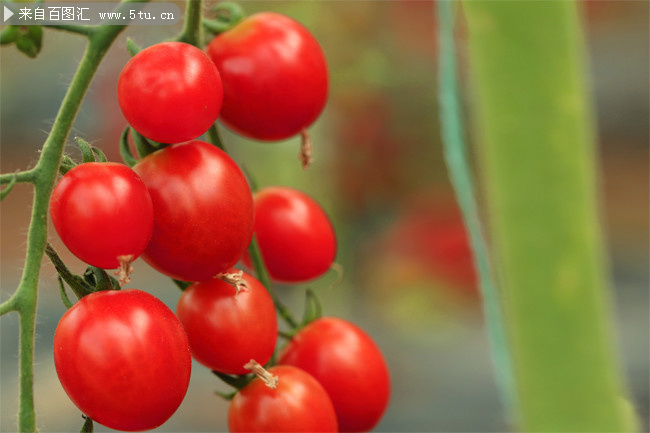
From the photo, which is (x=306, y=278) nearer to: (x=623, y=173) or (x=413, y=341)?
(x=413, y=341)

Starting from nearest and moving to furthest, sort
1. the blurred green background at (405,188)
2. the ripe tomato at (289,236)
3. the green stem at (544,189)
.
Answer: the green stem at (544,189), the ripe tomato at (289,236), the blurred green background at (405,188)

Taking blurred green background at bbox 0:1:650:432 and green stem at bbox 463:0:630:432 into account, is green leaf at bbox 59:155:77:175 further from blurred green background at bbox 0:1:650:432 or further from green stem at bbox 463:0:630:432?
blurred green background at bbox 0:1:650:432

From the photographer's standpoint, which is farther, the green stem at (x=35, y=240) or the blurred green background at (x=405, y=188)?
the blurred green background at (x=405, y=188)

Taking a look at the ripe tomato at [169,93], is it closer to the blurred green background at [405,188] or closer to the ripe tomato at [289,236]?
the ripe tomato at [289,236]

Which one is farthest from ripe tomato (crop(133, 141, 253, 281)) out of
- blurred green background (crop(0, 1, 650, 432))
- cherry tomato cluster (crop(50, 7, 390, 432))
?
blurred green background (crop(0, 1, 650, 432))

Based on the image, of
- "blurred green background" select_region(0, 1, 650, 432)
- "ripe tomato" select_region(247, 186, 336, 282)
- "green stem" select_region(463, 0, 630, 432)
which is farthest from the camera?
"blurred green background" select_region(0, 1, 650, 432)

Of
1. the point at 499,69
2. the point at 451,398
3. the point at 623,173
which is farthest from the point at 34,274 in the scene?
the point at 623,173

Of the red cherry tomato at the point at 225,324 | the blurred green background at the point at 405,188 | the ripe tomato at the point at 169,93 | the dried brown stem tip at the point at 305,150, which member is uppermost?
the ripe tomato at the point at 169,93

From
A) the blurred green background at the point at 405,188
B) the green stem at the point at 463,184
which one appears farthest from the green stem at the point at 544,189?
the blurred green background at the point at 405,188
